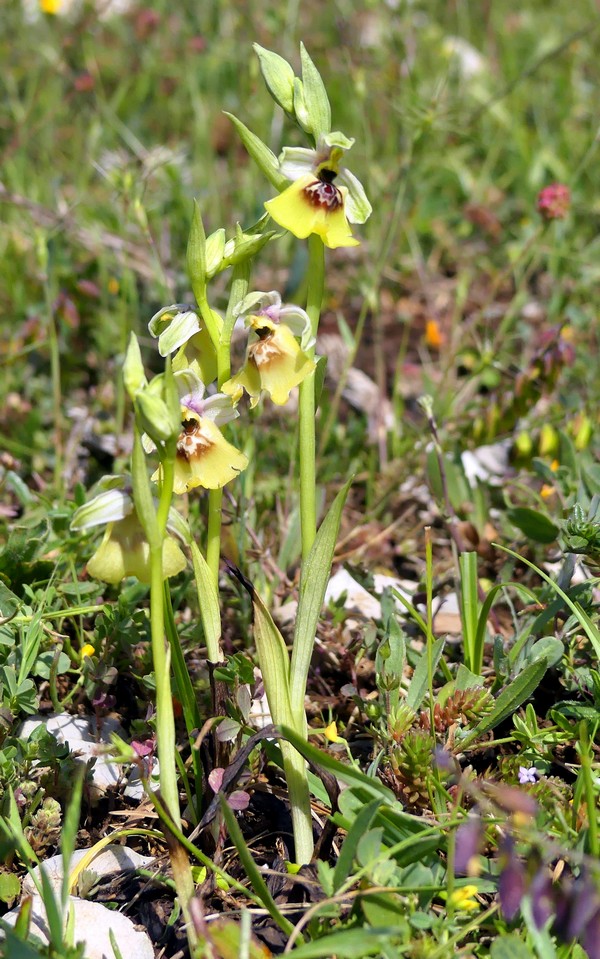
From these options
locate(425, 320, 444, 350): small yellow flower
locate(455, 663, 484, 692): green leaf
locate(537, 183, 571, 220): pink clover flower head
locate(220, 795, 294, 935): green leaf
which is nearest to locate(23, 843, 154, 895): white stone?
locate(220, 795, 294, 935): green leaf

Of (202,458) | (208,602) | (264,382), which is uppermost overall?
(264,382)

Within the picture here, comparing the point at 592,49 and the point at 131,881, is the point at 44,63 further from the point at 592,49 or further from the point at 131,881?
the point at 131,881

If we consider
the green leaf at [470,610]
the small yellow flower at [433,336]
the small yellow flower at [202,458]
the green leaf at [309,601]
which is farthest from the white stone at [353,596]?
the small yellow flower at [433,336]

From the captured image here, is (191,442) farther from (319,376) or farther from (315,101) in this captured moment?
(315,101)

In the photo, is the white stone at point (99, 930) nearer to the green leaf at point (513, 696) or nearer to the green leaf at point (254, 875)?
the green leaf at point (254, 875)

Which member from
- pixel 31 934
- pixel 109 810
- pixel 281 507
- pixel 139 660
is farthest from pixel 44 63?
pixel 31 934

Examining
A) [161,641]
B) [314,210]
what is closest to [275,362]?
[314,210]
